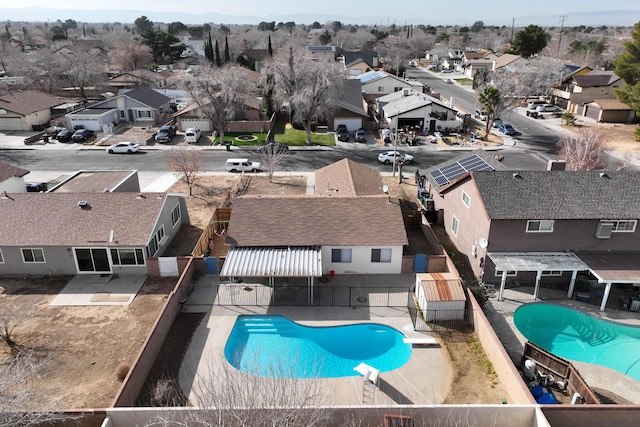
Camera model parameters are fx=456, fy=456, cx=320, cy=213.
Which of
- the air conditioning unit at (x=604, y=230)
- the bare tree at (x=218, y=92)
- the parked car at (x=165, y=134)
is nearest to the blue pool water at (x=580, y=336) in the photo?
the air conditioning unit at (x=604, y=230)

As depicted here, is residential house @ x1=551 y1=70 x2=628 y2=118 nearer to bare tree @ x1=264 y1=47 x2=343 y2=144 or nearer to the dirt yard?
bare tree @ x1=264 y1=47 x2=343 y2=144

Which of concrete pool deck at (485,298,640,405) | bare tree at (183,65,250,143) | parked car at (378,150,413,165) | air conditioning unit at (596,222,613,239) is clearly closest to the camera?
concrete pool deck at (485,298,640,405)

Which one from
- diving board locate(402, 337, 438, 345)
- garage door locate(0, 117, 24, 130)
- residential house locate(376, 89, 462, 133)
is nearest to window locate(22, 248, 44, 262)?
diving board locate(402, 337, 438, 345)

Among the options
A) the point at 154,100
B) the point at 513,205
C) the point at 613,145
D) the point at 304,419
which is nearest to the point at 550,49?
the point at 613,145

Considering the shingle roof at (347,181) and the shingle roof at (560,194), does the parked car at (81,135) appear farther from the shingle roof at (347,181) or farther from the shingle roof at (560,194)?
the shingle roof at (560,194)

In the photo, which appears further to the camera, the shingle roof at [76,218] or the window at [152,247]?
the window at [152,247]
